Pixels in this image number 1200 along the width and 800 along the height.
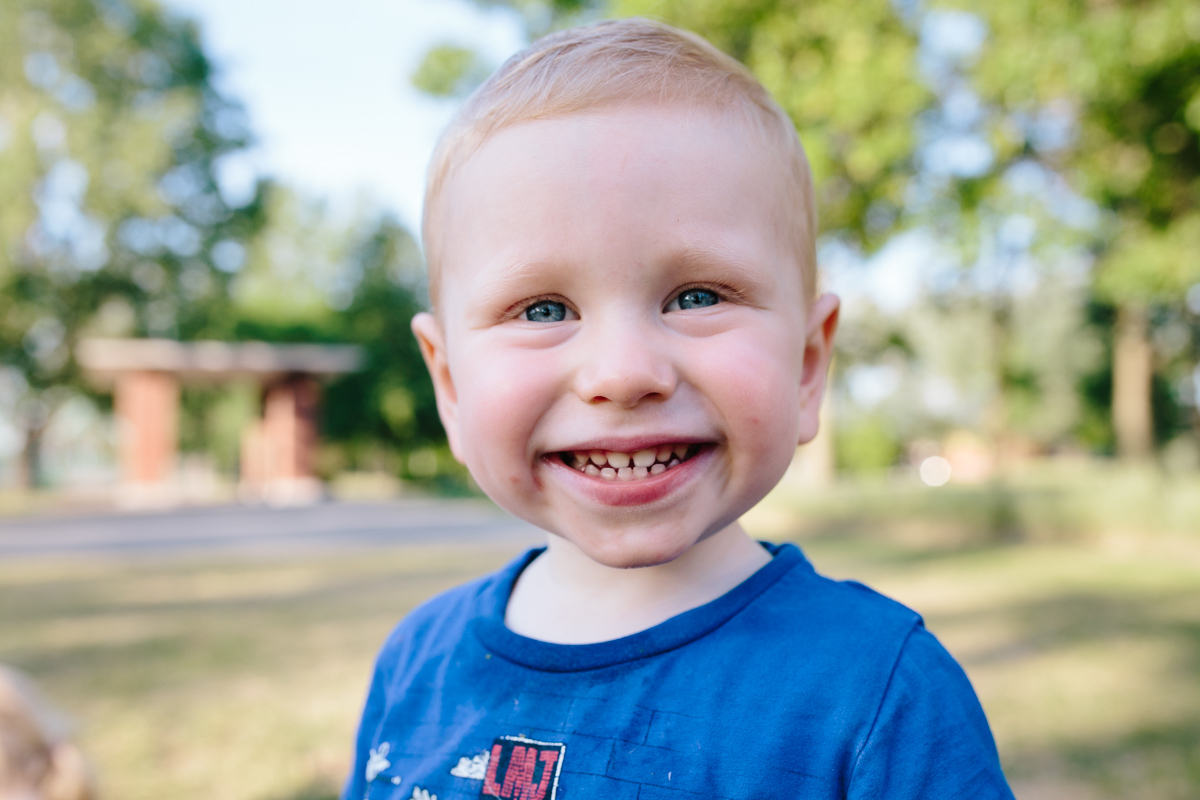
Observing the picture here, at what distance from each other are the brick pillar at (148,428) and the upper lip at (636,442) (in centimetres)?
2149

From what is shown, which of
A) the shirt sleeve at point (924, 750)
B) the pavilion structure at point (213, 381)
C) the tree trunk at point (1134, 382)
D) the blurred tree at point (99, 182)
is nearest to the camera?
the shirt sleeve at point (924, 750)

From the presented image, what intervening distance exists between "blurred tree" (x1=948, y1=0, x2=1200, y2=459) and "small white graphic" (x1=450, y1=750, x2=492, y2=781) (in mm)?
6347

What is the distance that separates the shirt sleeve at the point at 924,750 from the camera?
857mm

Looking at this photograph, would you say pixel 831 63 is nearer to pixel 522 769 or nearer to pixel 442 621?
pixel 442 621

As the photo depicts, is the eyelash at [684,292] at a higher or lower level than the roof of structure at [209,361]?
higher

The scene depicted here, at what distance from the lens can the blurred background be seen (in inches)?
185

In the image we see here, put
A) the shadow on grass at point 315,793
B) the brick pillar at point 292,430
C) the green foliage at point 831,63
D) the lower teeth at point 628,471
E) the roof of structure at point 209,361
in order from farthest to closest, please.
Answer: the brick pillar at point 292,430
the roof of structure at point 209,361
the green foliage at point 831,63
the shadow on grass at point 315,793
the lower teeth at point 628,471

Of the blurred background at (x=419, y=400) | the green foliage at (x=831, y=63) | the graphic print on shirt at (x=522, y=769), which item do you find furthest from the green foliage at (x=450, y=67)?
the graphic print on shirt at (x=522, y=769)

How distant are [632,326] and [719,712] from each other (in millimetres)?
413

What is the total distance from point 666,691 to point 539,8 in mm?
11601

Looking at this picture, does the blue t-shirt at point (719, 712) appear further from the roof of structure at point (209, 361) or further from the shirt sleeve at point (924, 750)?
the roof of structure at point (209, 361)

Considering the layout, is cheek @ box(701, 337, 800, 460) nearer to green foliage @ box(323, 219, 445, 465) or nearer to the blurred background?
the blurred background

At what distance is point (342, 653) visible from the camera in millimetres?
5379

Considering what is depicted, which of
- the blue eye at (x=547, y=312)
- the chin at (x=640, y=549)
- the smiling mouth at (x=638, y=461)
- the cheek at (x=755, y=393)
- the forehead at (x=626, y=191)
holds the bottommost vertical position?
the chin at (x=640, y=549)
